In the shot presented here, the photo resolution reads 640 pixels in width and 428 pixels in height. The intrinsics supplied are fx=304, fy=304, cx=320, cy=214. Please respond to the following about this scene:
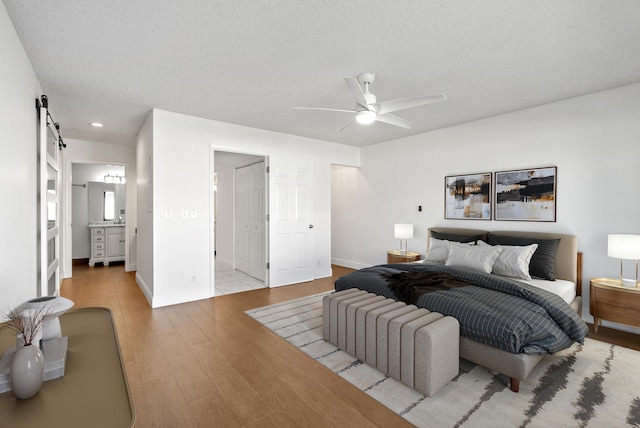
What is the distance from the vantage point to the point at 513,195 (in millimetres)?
4113

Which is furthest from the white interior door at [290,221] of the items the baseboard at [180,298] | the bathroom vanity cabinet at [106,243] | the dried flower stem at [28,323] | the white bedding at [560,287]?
the bathroom vanity cabinet at [106,243]

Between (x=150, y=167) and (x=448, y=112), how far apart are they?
4.15 m

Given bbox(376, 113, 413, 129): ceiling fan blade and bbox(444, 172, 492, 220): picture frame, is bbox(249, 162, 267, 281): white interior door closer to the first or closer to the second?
bbox(376, 113, 413, 129): ceiling fan blade

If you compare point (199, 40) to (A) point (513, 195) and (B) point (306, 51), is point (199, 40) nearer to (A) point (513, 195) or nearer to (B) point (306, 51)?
(B) point (306, 51)

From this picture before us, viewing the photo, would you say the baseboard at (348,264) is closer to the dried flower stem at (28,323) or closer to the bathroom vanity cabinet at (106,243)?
the bathroom vanity cabinet at (106,243)

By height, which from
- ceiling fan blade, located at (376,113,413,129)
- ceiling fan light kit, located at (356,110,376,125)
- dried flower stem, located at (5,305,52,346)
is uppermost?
ceiling fan blade, located at (376,113,413,129)

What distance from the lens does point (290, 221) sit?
534 cm

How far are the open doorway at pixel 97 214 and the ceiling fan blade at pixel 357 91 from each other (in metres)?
6.44

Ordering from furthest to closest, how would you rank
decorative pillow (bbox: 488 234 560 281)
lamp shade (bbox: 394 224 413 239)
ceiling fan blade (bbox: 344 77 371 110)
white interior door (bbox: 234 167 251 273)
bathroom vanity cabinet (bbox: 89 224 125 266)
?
bathroom vanity cabinet (bbox: 89 224 125 266) → white interior door (bbox: 234 167 251 273) → lamp shade (bbox: 394 224 413 239) → decorative pillow (bbox: 488 234 560 281) → ceiling fan blade (bbox: 344 77 371 110)

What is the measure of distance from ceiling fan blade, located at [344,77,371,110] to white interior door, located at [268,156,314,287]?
8.46 ft

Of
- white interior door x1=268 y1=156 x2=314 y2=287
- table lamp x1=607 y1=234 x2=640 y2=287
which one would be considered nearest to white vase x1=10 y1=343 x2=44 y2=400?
white interior door x1=268 y1=156 x2=314 y2=287

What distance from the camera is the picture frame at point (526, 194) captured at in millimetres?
3789

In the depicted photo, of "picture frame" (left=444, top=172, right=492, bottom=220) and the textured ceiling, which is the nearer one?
the textured ceiling

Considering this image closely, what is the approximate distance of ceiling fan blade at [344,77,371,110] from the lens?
2.46 m
